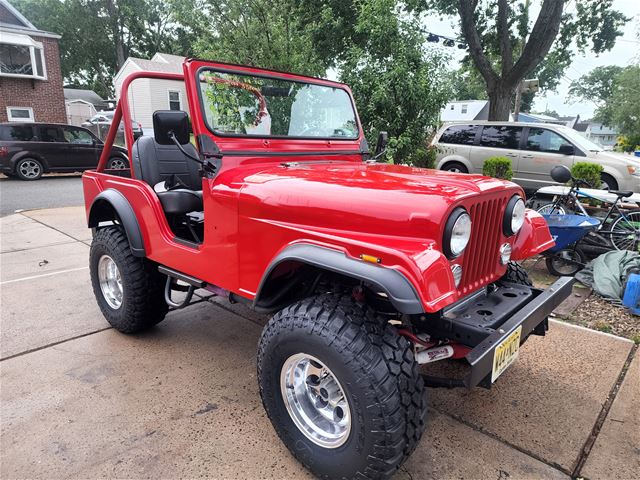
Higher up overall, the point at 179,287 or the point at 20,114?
the point at 20,114

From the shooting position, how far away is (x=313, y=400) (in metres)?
2.06

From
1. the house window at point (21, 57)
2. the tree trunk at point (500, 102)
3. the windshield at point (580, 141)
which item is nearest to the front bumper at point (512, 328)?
the windshield at point (580, 141)

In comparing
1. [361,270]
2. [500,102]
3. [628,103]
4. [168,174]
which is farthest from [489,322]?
[628,103]

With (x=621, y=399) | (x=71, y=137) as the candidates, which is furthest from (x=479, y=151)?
(x=71, y=137)

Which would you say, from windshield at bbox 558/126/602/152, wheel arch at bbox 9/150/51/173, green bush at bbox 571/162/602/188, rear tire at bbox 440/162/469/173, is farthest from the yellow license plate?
wheel arch at bbox 9/150/51/173

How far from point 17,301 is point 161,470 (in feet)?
9.45

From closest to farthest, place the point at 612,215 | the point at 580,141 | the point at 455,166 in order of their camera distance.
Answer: the point at 612,215 < the point at 580,141 < the point at 455,166

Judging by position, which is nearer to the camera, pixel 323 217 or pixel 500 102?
pixel 323 217

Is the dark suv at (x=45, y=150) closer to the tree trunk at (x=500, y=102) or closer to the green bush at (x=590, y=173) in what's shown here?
the tree trunk at (x=500, y=102)

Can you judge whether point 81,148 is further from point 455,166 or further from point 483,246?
point 483,246

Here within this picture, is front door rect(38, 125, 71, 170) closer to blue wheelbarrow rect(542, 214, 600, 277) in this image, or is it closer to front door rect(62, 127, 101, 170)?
front door rect(62, 127, 101, 170)

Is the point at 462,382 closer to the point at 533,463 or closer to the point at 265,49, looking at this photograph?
the point at 533,463

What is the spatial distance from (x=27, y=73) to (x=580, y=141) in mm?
21206

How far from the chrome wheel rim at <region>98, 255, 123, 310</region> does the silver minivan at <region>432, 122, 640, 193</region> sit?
23.4 ft
